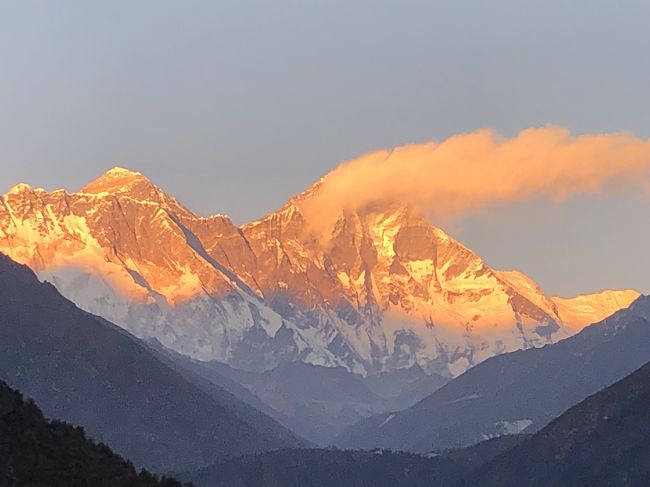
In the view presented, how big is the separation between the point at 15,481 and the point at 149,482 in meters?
13.8

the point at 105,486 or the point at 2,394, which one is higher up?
the point at 2,394

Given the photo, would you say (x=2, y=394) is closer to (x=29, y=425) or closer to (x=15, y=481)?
(x=29, y=425)

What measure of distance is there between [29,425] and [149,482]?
10.6 metres

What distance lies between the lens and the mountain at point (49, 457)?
12812cm

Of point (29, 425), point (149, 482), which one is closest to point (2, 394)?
point (29, 425)

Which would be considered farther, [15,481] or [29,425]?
[29,425]

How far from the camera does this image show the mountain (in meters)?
128

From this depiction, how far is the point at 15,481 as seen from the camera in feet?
410

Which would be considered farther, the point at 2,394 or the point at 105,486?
the point at 2,394

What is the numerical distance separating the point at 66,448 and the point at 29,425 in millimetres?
3940

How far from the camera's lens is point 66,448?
136875 mm

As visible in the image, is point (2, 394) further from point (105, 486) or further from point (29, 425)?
point (105, 486)

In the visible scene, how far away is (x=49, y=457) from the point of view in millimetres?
133500

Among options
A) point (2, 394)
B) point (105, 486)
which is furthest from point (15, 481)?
point (2, 394)
